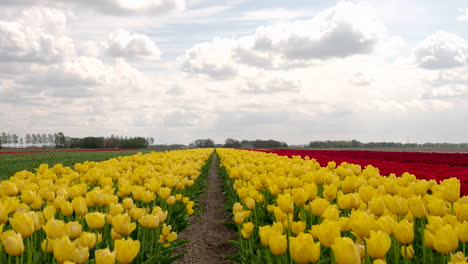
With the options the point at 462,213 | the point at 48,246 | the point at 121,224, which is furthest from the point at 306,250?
the point at 48,246

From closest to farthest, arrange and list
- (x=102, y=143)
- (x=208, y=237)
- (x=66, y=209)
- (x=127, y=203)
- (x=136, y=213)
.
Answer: (x=66, y=209) → (x=136, y=213) → (x=127, y=203) → (x=208, y=237) → (x=102, y=143)

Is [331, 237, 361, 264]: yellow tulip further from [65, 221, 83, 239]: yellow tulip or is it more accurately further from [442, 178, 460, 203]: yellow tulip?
[65, 221, 83, 239]: yellow tulip

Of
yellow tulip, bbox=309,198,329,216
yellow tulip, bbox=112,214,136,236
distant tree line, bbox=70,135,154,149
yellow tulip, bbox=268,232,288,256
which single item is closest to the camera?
yellow tulip, bbox=268,232,288,256

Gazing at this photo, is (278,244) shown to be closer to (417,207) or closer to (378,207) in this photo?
(378,207)

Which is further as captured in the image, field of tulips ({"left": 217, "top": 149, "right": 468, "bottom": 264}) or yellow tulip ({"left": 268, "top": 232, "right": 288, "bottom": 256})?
yellow tulip ({"left": 268, "top": 232, "right": 288, "bottom": 256})

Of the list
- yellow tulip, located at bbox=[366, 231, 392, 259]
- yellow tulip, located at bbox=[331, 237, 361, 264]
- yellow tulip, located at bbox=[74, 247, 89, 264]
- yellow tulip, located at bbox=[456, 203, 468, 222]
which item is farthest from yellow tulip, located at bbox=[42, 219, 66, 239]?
yellow tulip, located at bbox=[456, 203, 468, 222]

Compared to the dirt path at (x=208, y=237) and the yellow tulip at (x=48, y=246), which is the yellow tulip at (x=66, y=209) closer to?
the yellow tulip at (x=48, y=246)

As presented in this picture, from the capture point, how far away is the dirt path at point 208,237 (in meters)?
7.05

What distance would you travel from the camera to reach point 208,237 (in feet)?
27.7

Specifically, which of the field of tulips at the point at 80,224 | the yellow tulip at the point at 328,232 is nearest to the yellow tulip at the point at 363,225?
the yellow tulip at the point at 328,232

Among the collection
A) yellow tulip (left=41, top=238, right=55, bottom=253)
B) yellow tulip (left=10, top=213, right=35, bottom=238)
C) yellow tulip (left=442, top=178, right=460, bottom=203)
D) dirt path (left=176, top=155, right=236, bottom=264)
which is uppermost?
yellow tulip (left=442, top=178, right=460, bottom=203)

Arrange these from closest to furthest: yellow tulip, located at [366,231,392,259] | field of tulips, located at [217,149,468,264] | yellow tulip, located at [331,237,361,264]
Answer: yellow tulip, located at [331,237,361,264] → yellow tulip, located at [366,231,392,259] → field of tulips, located at [217,149,468,264]

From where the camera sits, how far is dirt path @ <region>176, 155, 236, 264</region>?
705 cm

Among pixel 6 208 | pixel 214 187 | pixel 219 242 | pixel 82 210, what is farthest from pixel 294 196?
pixel 214 187
